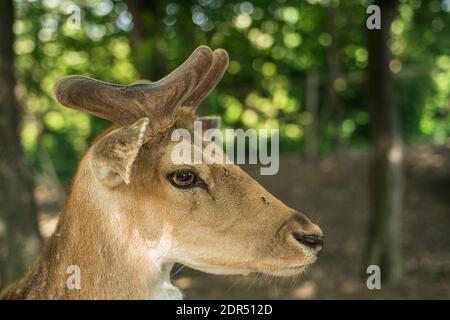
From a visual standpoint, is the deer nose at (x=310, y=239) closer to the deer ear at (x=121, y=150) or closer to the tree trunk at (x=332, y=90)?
the deer ear at (x=121, y=150)

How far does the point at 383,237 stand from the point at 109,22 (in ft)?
17.2

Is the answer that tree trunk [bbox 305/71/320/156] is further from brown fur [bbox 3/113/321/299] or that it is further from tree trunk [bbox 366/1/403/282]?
brown fur [bbox 3/113/321/299]

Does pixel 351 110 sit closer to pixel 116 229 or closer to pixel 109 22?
pixel 109 22

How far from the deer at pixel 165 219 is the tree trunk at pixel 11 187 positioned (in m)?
4.61

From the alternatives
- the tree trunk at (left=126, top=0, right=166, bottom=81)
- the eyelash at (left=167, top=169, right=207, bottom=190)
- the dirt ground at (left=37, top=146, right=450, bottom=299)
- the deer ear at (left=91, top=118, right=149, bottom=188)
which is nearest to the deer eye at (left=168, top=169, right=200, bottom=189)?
the eyelash at (left=167, top=169, right=207, bottom=190)

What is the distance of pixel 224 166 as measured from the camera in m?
3.31

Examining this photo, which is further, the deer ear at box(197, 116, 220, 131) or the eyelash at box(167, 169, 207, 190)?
the deer ear at box(197, 116, 220, 131)

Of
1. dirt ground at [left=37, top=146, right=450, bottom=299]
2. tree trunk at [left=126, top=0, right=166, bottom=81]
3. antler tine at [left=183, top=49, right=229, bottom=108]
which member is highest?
tree trunk at [left=126, top=0, right=166, bottom=81]

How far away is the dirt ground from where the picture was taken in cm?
848

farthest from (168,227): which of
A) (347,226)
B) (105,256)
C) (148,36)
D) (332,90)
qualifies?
(332,90)

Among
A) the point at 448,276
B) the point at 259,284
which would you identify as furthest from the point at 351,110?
the point at 259,284

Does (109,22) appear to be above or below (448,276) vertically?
above

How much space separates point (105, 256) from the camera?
3.25 metres

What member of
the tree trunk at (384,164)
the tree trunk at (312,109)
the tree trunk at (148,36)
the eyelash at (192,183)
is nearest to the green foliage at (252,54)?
the tree trunk at (148,36)
